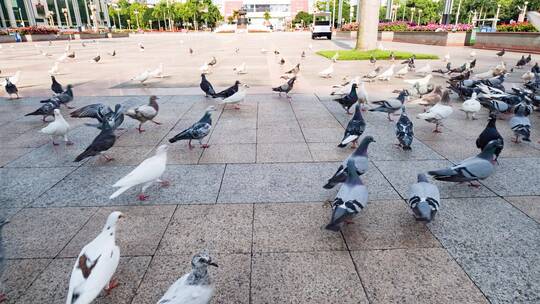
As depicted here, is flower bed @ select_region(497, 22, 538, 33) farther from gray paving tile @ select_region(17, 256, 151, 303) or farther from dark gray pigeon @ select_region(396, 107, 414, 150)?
gray paving tile @ select_region(17, 256, 151, 303)

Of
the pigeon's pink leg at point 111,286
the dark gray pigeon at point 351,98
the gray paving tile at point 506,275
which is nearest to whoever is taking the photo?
the gray paving tile at point 506,275

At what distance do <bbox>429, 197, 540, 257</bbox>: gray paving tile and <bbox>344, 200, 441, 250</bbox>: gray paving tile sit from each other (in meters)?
0.22

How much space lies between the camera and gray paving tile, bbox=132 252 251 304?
125 inches

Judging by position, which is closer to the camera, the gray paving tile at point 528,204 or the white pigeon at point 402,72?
the gray paving tile at point 528,204

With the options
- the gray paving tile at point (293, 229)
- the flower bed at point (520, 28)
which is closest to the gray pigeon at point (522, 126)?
the gray paving tile at point (293, 229)

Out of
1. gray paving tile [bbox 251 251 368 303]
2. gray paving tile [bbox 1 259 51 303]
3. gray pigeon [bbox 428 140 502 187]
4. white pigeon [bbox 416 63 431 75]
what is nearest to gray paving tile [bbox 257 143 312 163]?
gray pigeon [bbox 428 140 502 187]

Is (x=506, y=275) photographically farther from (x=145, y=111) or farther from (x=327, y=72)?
(x=327, y=72)

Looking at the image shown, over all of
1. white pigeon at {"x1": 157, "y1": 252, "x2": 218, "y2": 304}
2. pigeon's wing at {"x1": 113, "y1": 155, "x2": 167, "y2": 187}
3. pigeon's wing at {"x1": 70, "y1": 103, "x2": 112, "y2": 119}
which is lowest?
white pigeon at {"x1": 157, "y1": 252, "x2": 218, "y2": 304}

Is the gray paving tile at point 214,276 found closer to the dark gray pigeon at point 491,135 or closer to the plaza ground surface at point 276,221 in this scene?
the plaza ground surface at point 276,221

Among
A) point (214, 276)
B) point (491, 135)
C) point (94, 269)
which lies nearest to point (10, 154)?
point (94, 269)

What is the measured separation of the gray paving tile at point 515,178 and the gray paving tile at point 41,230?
614 centimetres

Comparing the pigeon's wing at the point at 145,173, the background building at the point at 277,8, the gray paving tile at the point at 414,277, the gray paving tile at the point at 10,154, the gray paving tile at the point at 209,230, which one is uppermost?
the background building at the point at 277,8

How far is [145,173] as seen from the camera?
4691 millimetres

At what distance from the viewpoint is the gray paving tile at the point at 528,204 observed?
14.4 ft
